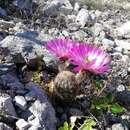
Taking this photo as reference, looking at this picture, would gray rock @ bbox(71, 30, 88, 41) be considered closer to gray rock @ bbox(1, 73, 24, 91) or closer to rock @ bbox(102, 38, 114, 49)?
rock @ bbox(102, 38, 114, 49)

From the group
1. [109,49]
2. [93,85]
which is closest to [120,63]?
[109,49]

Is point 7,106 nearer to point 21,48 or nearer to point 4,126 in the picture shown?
point 4,126

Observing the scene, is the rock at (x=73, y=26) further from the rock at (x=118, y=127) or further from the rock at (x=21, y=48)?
the rock at (x=118, y=127)

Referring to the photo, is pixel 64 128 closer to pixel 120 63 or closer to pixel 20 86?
pixel 20 86

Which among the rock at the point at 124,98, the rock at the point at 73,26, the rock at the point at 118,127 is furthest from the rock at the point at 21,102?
the rock at the point at 73,26

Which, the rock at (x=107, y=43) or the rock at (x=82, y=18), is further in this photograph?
the rock at (x=82, y=18)
